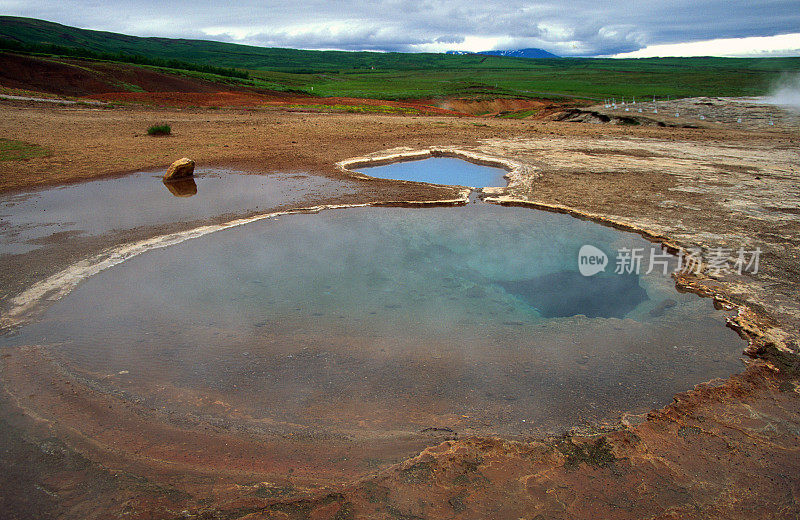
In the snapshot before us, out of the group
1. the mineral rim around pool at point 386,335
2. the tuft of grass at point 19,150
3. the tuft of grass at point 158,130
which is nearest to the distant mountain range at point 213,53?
the tuft of grass at point 158,130

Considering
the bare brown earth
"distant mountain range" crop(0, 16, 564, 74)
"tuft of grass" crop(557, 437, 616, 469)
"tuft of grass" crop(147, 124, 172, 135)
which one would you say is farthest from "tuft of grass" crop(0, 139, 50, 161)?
"distant mountain range" crop(0, 16, 564, 74)

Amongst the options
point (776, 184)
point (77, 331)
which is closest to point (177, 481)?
point (77, 331)

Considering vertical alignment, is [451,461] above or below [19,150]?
below

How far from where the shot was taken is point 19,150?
42.0 feet

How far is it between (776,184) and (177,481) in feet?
38.0

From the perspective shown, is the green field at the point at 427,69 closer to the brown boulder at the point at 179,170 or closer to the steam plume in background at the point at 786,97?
the steam plume in background at the point at 786,97

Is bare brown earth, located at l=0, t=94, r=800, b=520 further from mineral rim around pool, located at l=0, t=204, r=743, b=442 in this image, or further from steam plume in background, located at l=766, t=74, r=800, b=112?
steam plume in background, located at l=766, t=74, r=800, b=112

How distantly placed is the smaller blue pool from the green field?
3225 cm

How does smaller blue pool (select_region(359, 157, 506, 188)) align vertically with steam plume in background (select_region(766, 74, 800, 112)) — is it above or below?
below

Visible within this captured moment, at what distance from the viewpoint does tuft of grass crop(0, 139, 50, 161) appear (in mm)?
12055

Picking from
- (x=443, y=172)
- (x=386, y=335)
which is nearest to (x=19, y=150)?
(x=443, y=172)

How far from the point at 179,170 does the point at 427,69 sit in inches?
4815

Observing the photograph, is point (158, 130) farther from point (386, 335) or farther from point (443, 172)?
point (386, 335)

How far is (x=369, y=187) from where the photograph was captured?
9828mm
